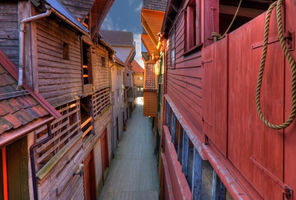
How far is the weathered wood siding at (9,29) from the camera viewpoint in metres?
3.65

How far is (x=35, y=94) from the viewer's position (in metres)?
3.61

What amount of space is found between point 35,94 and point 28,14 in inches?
69.1

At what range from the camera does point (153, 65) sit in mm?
17484

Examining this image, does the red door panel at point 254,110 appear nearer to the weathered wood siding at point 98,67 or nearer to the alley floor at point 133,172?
the weathered wood siding at point 98,67

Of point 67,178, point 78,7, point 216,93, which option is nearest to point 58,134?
point 67,178

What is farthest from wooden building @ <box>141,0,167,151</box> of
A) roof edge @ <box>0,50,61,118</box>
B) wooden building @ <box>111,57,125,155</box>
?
roof edge @ <box>0,50,61,118</box>

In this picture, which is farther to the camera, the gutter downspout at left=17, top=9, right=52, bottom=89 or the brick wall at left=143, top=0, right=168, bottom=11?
the brick wall at left=143, top=0, right=168, bottom=11

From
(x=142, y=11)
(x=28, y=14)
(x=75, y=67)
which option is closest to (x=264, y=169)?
(x=28, y=14)

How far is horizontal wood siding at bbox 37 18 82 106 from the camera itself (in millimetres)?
4051

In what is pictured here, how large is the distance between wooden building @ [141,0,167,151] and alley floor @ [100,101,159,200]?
5.10 feet

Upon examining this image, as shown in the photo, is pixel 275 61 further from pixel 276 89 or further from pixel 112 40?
pixel 112 40

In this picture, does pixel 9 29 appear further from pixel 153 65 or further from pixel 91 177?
pixel 153 65

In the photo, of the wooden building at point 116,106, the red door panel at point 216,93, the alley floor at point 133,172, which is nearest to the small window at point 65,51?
the red door panel at point 216,93

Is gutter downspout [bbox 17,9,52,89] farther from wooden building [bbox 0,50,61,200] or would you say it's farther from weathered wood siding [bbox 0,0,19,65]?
weathered wood siding [bbox 0,0,19,65]
